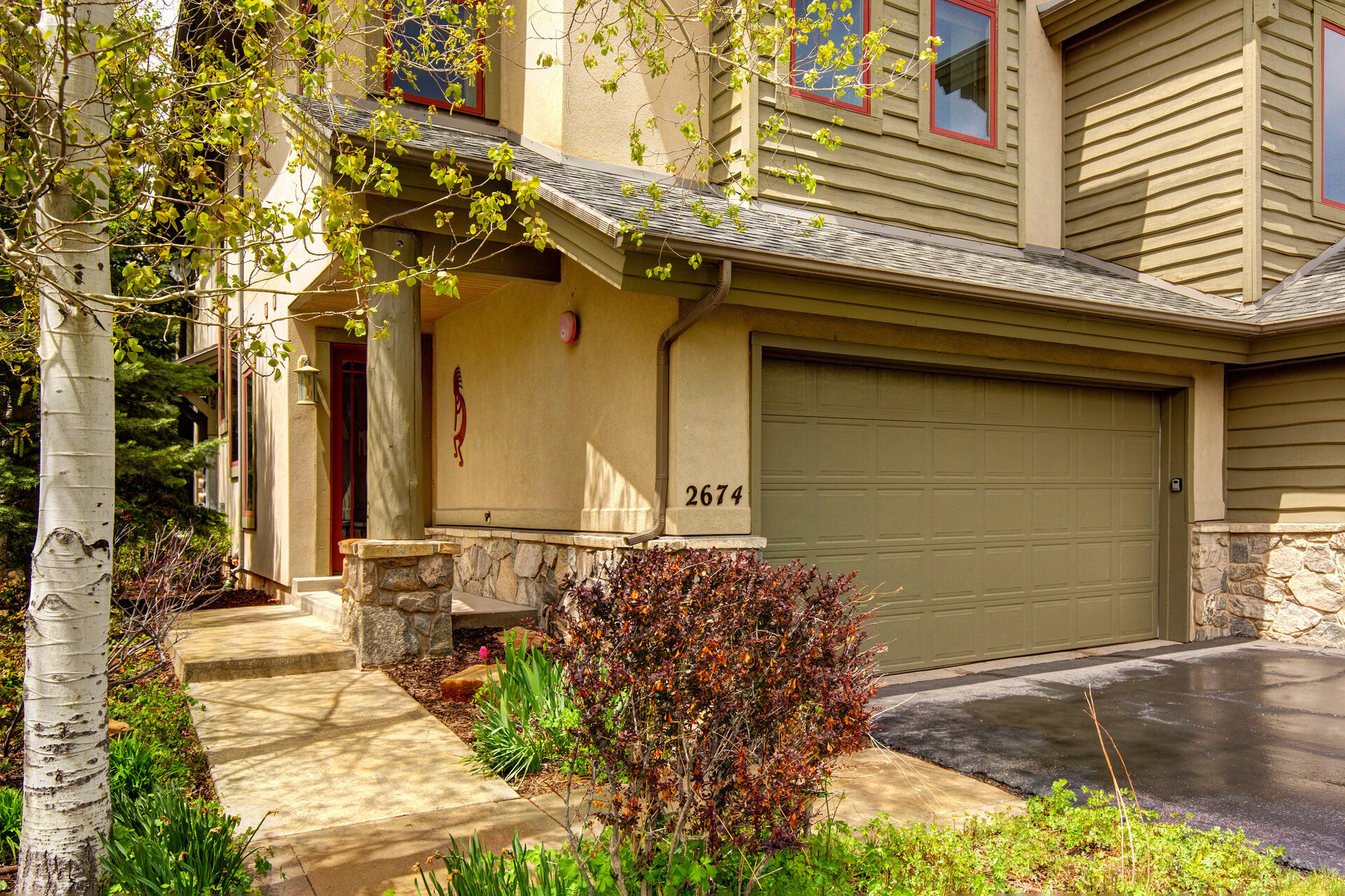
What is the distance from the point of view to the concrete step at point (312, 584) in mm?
9094

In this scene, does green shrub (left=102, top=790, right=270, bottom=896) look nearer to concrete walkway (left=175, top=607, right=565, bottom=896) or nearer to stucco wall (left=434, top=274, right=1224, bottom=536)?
concrete walkway (left=175, top=607, right=565, bottom=896)

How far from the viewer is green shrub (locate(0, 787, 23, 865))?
11.5ft

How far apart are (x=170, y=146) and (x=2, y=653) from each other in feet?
13.9

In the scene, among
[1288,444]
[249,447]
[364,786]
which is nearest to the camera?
[364,786]

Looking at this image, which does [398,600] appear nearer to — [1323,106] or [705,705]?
[705,705]

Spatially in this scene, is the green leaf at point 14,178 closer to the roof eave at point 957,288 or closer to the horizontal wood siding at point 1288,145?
the roof eave at point 957,288

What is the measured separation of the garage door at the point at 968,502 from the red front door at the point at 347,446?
5203 mm

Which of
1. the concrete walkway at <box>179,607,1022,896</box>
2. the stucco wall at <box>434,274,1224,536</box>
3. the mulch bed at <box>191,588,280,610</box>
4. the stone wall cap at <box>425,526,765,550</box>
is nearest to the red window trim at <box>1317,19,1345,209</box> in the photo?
the stucco wall at <box>434,274,1224,536</box>

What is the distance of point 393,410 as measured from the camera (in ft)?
21.8

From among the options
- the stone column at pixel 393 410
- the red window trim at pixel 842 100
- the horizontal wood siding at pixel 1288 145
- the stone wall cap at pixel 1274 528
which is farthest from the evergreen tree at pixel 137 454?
the horizontal wood siding at pixel 1288 145

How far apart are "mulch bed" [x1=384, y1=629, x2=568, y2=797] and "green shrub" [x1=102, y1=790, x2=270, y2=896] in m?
1.38

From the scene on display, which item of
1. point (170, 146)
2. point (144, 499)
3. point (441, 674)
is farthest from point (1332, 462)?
point (144, 499)

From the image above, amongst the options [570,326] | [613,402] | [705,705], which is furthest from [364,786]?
[570,326]

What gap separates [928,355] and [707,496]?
2.29 metres
